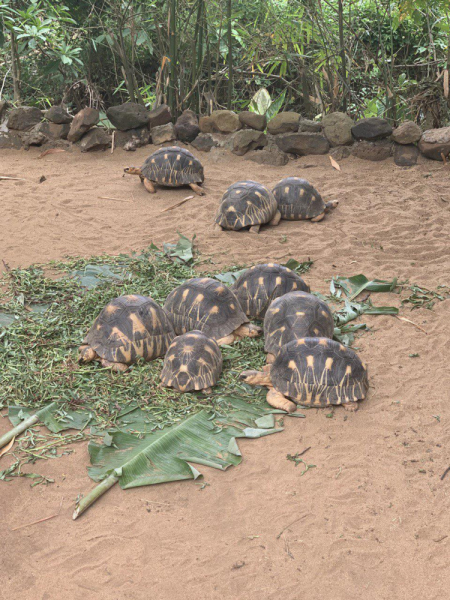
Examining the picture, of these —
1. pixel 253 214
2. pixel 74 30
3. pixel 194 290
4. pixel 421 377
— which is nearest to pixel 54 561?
pixel 194 290

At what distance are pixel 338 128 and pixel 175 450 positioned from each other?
20.5 ft

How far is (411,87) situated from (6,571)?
342 inches

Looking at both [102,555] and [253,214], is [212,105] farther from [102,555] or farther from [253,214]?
[102,555]

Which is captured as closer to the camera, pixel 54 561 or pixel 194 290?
pixel 54 561

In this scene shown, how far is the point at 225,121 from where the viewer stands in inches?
342

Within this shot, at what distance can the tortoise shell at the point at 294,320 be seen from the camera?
12.7 feet

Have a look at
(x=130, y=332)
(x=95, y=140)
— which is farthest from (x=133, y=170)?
(x=130, y=332)

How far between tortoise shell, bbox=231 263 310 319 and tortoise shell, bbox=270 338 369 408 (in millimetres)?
908

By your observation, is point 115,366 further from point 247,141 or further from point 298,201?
point 247,141

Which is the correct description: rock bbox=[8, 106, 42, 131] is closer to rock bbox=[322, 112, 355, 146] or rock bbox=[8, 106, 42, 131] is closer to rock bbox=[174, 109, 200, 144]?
rock bbox=[174, 109, 200, 144]

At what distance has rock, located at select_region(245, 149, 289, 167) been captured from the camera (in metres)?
8.40

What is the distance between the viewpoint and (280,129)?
8.49m

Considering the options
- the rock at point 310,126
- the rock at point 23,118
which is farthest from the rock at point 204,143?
the rock at point 23,118

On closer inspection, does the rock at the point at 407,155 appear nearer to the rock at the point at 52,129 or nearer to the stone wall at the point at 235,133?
the stone wall at the point at 235,133
